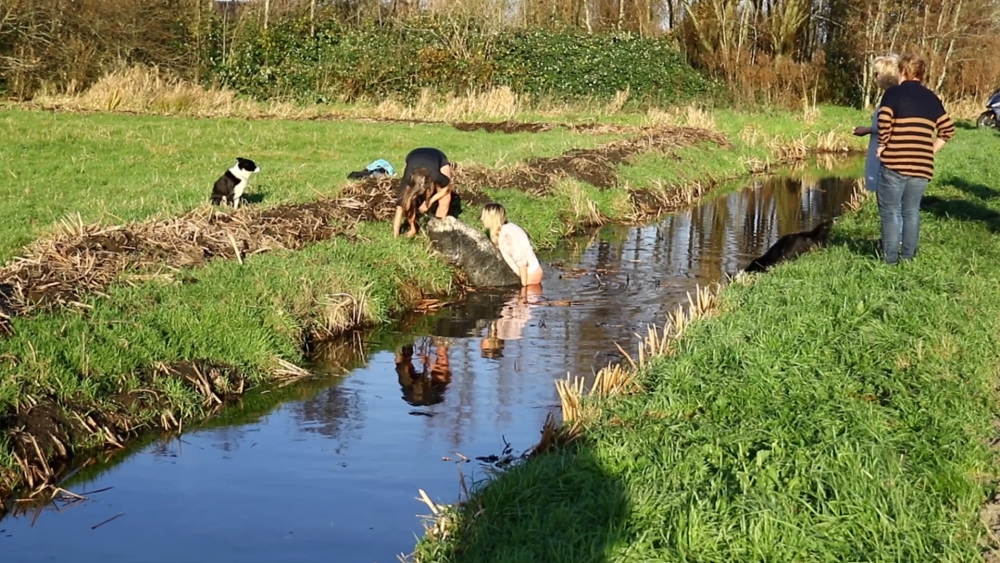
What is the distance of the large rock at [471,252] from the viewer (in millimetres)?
13648

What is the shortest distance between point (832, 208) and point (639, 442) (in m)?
16.2

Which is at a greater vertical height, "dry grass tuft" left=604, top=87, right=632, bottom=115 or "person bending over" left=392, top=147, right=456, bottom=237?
"dry grass tuft" left=604, top=87, right=632, bottom=115

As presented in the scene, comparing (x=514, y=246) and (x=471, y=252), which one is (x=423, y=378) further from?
(x=471, y=252)

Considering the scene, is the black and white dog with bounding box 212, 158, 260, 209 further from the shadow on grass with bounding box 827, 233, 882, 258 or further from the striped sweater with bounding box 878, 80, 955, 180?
the striped sweater with bounding box 878, 80, 955, 180

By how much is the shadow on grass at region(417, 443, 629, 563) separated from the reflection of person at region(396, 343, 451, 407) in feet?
9.67

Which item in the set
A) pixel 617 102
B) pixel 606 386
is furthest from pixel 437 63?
pixel 606 386

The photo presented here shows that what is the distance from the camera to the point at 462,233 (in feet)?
44.8

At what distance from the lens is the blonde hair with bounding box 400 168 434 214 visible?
13.4 meters

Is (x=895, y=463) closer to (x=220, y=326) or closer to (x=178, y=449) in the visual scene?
(x=178, y=449)

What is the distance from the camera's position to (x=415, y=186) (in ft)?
44.0

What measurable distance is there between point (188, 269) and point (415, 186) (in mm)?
3297

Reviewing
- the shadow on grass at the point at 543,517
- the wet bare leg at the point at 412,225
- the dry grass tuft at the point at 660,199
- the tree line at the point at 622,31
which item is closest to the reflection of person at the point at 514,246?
the wet bare leg at the point at 412,225

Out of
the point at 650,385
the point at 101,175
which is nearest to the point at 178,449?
the point at 650,385

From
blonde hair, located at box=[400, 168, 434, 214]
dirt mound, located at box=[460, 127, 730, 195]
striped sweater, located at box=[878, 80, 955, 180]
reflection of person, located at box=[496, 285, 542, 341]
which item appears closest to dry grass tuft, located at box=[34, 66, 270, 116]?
dirt mound, located at box=[460, 127, 730, 195]
